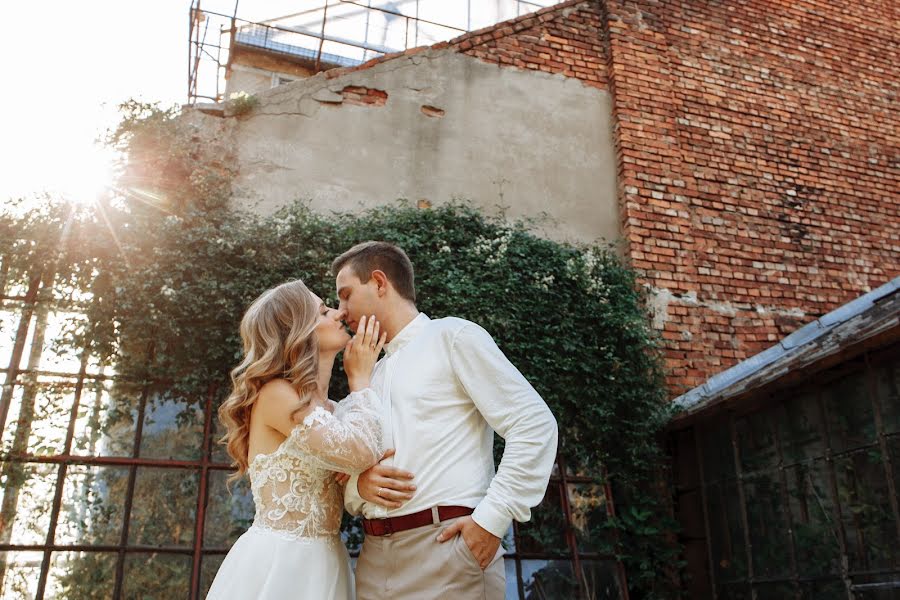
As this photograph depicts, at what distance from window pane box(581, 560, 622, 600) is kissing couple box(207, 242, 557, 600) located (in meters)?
3.11

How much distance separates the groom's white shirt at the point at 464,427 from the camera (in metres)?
2.48

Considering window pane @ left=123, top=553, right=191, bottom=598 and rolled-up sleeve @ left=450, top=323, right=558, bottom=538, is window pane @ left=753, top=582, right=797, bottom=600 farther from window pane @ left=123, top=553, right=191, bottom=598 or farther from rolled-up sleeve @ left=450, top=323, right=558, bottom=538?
window pane @ left=123, top=553, right=191, bottom=598

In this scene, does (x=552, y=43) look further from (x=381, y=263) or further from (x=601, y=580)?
(x=381, y=263)

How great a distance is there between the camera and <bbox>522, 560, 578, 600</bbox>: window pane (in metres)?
5.34

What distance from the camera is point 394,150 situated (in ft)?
21.5

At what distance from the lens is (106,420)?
499cm

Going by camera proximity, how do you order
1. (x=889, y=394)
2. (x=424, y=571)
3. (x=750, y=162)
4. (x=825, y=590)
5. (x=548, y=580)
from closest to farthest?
(x=424, y=571), (x=889, y=394), (x=825, y=590), (x=548, y=580), (x=750, y=162)

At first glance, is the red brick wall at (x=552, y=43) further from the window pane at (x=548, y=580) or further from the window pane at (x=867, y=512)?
the window pane at (x=548, y=580)

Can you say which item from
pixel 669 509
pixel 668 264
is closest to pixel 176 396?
pixel 669 509

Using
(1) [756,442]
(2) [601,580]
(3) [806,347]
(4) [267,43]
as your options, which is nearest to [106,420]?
(2) [601,580]

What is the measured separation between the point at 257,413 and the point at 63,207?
11.3 ft

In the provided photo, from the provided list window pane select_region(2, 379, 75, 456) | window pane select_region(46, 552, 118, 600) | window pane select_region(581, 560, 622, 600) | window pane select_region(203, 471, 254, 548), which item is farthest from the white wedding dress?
window pane select_region(581, 560, 622, 600)

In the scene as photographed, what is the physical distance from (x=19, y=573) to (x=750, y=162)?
7175 millimetres

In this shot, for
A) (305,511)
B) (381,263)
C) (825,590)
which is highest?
(381,263)
